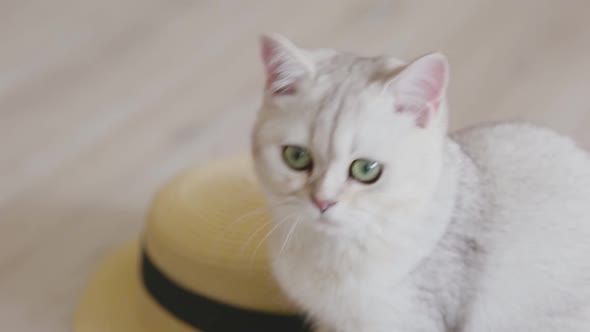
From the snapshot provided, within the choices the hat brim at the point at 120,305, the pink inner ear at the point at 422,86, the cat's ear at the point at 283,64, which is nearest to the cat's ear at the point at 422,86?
the pink inner ear at the point at 422,86

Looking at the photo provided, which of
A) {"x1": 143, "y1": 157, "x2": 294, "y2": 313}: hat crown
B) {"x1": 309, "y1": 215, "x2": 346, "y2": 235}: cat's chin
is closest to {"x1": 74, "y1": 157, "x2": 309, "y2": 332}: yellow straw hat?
{"x1": 143, "y1": 157, "x2": 294, "y2": 313}: hat crown

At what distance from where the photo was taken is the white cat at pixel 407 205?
907mm

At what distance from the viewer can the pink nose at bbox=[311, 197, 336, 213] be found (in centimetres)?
89

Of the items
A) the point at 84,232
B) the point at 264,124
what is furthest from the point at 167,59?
the point at 264,124

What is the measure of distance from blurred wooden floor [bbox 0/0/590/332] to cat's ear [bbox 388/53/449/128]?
0.79 m

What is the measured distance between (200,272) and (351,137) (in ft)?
1.55

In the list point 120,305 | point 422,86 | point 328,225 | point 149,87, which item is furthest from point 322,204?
point 149,87

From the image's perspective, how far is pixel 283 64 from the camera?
943 mm

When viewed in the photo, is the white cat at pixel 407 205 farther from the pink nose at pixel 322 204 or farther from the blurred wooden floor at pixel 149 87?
the blurred wooden floor at pixel 149 87

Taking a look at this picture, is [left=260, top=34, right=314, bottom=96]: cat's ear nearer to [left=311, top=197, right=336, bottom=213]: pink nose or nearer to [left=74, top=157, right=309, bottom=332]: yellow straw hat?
[left=311, top=197, right=336, bottom=213]: pink nose

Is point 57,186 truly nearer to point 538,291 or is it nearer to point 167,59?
point 167,59

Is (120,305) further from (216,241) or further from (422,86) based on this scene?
(422,86)

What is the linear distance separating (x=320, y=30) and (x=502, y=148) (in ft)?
3.42

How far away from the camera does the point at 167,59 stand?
6.64ft
